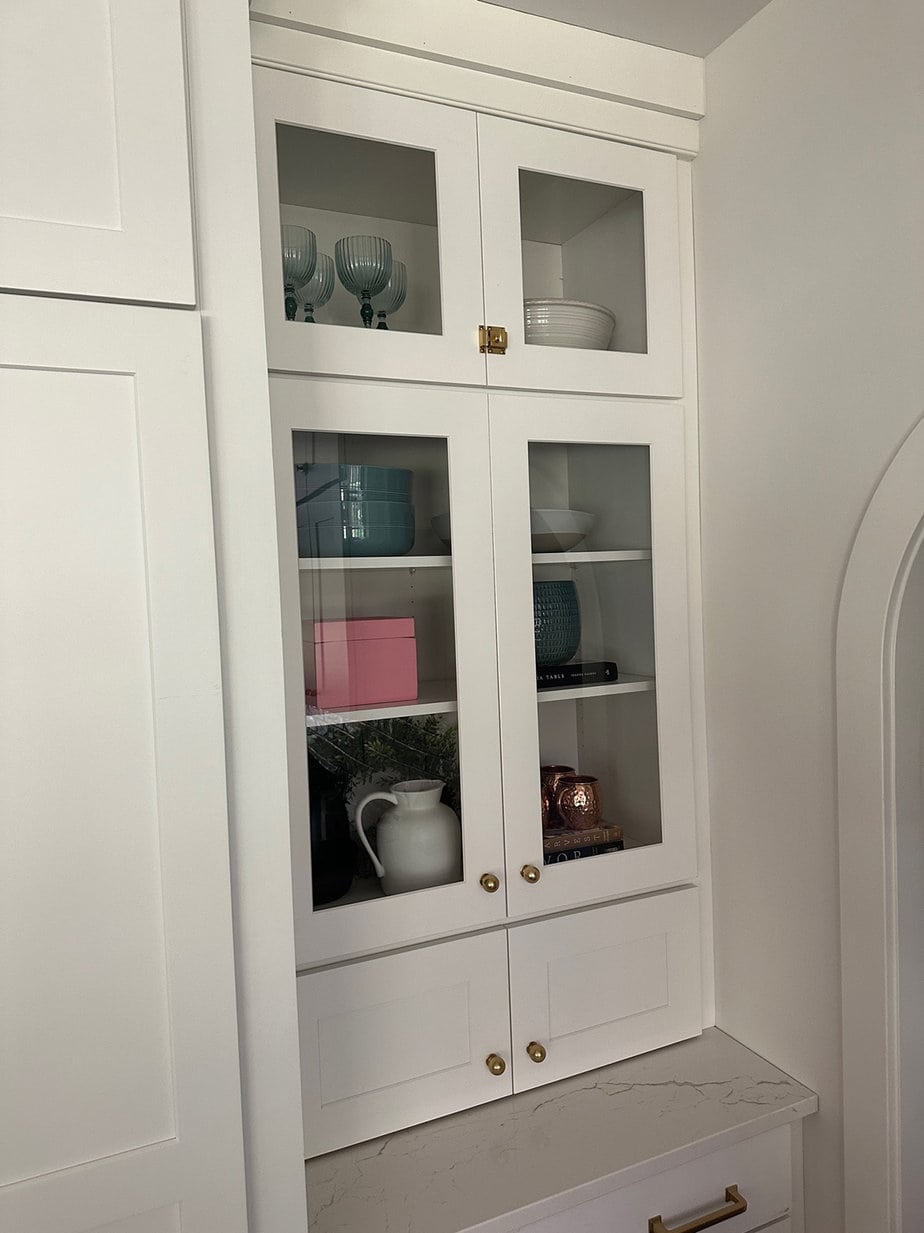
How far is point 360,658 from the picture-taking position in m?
1.31

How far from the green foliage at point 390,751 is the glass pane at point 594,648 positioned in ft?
0.60

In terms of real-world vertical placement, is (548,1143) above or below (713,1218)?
above

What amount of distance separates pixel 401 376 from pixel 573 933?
3.05ft

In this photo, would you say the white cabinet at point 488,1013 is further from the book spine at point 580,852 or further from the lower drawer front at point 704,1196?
the lower drawer front at point 704,1196

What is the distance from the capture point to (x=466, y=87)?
1.34 metres

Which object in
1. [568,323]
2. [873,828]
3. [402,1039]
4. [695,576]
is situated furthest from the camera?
[695,576]

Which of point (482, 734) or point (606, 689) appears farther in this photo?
point (606, 689)

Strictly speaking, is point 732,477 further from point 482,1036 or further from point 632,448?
point 482,1036

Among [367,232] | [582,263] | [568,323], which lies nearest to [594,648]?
[568,323]

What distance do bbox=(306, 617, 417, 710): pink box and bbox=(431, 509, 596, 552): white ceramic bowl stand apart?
0.86 feet

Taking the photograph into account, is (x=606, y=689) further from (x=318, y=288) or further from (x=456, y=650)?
(x=318, y=288)

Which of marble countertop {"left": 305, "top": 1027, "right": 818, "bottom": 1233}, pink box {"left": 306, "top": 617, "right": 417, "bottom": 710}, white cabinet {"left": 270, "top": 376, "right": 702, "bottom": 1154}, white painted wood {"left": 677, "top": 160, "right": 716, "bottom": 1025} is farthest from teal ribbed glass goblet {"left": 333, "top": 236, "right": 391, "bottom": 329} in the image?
marble countertop {"left": 305, "top": 1027, "right": 818, "bottom": 1233}

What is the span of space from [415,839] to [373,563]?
16.6 inches

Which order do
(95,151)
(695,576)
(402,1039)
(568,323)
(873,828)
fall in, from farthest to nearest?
(695,576) < (568,323) < (402,1039) < (873,828) < (95,151)
